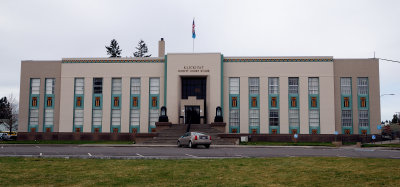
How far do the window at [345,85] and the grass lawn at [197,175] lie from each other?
120ft

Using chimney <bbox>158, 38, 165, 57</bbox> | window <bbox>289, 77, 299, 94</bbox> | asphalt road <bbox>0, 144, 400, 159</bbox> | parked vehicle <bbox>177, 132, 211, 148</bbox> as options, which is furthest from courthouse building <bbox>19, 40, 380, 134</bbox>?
asphalt road <bbox>0, 144, 400, 159</bbox>

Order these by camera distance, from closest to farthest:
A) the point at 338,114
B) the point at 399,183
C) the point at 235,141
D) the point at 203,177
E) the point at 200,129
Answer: the point at 399,183, the point at 203,177, the point at 235,141, the point at 200,129, the point at 338,114

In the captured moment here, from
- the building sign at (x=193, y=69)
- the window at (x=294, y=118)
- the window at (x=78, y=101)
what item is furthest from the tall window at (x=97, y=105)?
the window at (x=294, y=118)

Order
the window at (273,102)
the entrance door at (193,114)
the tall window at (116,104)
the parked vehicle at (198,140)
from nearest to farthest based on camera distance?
the parked vehicle at (198,140)
the window at (273,102)
the entrance door at (193,114)
the tall window at (116,104)

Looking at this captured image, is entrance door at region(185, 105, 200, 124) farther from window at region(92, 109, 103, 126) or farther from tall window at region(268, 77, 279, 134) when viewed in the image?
window at region(92, 109, 103, 126)

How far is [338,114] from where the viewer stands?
154 feet

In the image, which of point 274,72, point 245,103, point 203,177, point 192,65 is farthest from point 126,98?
point 203,177

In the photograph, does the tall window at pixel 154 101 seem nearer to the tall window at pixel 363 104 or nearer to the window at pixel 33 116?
the window at pixel 33 116

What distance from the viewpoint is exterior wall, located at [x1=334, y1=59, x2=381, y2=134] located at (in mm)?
46844

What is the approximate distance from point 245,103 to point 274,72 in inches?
210

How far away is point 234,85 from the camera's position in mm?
48281

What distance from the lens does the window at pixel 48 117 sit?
1944 inches

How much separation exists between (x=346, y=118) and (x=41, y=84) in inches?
1548

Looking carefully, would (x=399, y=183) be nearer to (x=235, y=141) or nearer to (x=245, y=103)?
(x=235, y=141)
